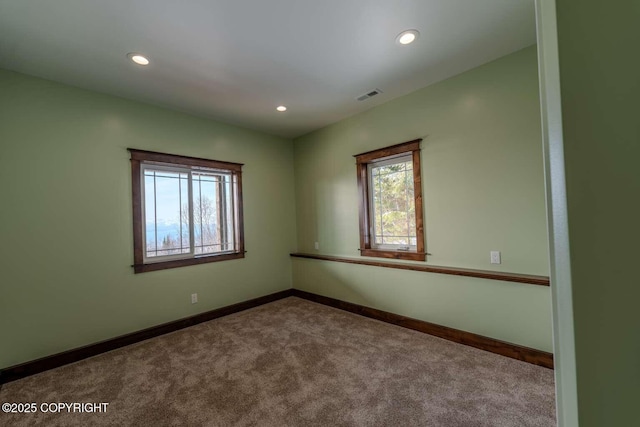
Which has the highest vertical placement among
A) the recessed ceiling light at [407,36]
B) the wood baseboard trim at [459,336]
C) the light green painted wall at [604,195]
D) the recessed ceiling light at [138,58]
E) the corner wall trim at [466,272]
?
the recessed ceiling light at [138,58]

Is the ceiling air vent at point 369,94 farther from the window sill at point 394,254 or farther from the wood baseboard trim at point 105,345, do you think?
the wood baseboard trim at point 105,345

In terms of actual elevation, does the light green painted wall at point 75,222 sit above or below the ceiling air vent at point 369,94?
below

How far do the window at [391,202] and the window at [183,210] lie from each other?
185 cm

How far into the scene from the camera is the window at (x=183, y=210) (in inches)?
122

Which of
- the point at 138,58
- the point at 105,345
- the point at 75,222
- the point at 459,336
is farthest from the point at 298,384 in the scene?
the point at 138,58

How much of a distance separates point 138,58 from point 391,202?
2.99 metres

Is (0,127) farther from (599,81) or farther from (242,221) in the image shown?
(599,81)

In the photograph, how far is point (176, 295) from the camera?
3318 millimetres

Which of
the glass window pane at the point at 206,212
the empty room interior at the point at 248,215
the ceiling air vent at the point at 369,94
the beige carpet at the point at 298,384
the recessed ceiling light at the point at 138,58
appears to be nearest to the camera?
the beige carpet at the point at 298,384

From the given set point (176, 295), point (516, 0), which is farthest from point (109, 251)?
point (516, 0)

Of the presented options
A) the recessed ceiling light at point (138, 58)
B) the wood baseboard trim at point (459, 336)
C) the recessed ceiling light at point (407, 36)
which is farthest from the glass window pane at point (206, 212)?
the recessed ceiling light at point (407, 36)

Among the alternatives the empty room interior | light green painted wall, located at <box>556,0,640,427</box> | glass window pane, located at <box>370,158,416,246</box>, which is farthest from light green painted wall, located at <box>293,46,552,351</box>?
light green painted wall, located at <box>556,0,640,427</box>

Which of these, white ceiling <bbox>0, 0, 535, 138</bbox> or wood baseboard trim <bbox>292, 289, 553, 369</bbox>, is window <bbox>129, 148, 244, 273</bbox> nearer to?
white ceiling <bbox>0, 0, 535, 138</bbox>

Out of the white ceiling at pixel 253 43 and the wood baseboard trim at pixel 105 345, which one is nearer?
the white ceiling at pixel 253 43
